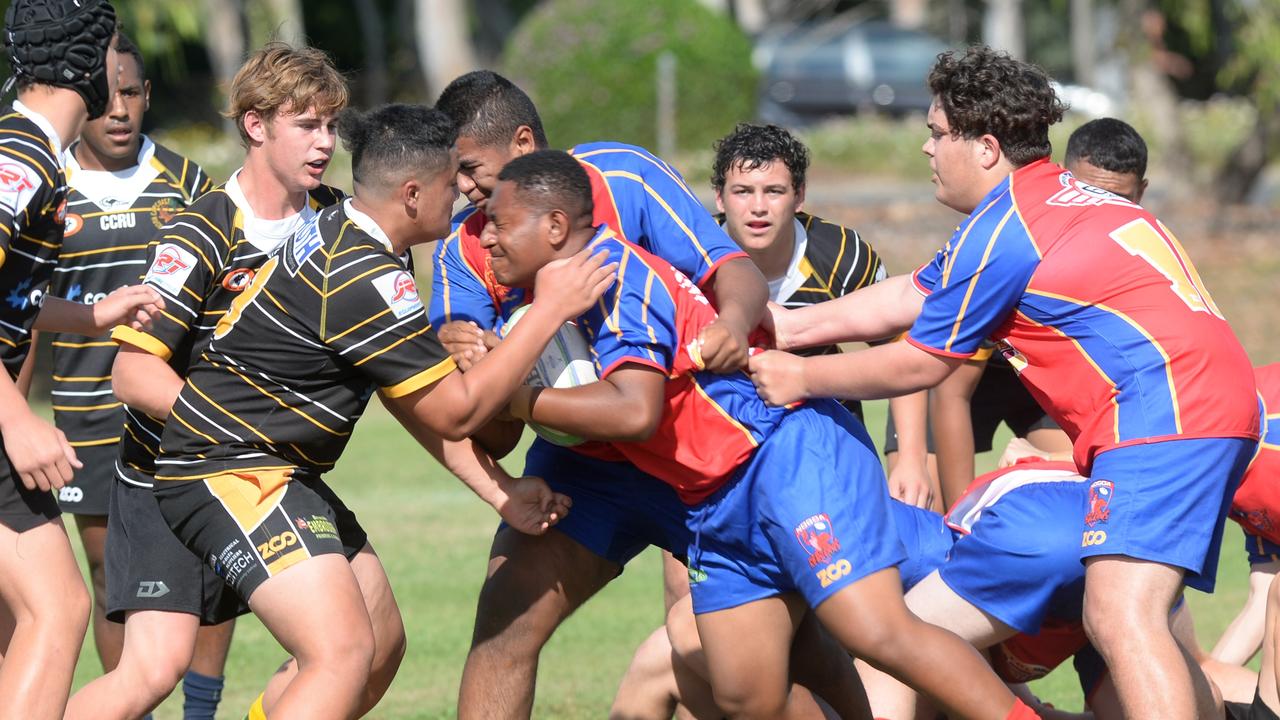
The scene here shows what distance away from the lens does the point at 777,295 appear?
6.03 meters

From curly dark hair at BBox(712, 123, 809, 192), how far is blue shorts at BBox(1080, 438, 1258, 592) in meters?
2.01

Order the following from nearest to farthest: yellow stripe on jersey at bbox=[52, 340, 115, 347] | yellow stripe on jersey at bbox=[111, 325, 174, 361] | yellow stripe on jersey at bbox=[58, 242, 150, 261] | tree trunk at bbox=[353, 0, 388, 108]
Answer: yellow stripe on jersey at bbox=[111, 325, 174, 361] → yellow stripe on jersey at bbox=[58, 242, 150, 261] → yellow stripe on jersey at bbox=[52, 340, 115, 347] → tree trunk at bbox=[353, 0, 388, 108]

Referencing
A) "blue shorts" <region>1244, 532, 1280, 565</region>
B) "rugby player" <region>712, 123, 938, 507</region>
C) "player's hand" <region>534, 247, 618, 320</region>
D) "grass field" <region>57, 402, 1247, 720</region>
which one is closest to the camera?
"player's hand" <region>534, 247, 618, 320</region>

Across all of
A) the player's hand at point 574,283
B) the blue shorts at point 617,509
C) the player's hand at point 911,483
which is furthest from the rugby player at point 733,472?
the player's hand at point 911,483

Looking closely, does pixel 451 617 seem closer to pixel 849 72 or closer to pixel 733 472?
pixel 733 472

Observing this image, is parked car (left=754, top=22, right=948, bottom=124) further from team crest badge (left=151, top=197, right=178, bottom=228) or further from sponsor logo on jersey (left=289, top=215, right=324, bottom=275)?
sponsor logo on jersey (left=289, top=215, right=324, bottom=275)

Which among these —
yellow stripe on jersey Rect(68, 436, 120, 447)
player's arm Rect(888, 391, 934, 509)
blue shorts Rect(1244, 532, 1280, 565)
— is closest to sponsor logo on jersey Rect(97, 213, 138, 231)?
yellow stripe on jersey Rect(68, 436, 120, 447)

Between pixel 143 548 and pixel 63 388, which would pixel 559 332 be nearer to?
pixel 143 548

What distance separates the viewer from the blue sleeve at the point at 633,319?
176 inches

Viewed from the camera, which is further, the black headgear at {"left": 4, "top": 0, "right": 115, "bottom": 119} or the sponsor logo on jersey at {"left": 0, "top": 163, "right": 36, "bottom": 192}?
the black headgear at {"left": 4, "top": 0, "right": 115, "bottom": 119}

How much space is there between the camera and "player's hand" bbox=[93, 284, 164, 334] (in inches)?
186

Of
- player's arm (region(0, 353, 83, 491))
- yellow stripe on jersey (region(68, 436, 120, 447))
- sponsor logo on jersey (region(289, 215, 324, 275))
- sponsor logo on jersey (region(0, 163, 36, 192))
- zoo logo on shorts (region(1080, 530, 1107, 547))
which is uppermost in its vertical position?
sponsor logo on jersey (region(0, 163, 36, 192))

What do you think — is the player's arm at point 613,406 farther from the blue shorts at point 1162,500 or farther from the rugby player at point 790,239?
the rugby player at point 790,239

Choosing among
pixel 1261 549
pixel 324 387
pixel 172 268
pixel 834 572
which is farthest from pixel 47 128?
pixel 1261 549
